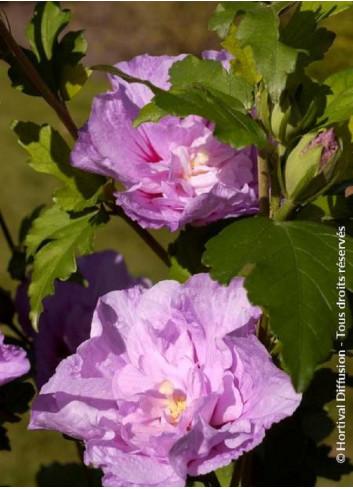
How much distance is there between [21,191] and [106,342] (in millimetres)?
2255

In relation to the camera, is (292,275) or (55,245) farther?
(55,245)

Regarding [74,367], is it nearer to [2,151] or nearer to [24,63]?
[24,63]

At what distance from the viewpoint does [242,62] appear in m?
0.69

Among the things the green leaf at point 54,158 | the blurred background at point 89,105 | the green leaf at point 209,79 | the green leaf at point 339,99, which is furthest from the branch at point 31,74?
the blurred background at point 89,105

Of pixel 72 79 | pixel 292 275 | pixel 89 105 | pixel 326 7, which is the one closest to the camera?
pixel 292 275

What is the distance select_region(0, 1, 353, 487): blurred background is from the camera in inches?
79.4

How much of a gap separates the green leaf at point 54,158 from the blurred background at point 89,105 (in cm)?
46

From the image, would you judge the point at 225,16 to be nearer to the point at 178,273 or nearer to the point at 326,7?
the point at 326,7

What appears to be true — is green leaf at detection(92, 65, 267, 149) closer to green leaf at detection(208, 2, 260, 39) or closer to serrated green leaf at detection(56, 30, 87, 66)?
green leaf at detection(208, 2, 260, 39)

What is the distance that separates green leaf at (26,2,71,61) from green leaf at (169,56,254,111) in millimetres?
232

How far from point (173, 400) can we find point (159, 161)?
201 mm

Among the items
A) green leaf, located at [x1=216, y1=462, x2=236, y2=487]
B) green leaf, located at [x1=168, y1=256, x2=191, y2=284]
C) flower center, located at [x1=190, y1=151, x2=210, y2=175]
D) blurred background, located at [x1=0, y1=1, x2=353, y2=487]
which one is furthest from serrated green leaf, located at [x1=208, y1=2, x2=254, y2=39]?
blurred background, located at [x1=0, y1=1, x2=353, y2=487]

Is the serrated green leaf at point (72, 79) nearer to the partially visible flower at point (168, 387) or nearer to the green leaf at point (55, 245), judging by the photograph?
the green leaf at point (55, 245)

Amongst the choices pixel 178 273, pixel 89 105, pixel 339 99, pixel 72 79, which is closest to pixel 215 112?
pixel 339 99
